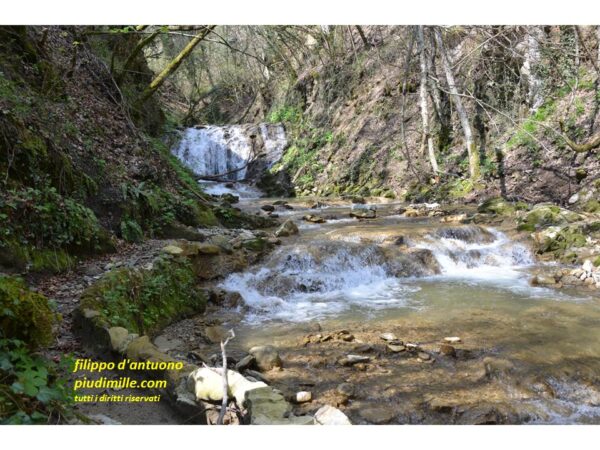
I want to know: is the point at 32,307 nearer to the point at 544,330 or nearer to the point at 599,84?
the point at 544,330

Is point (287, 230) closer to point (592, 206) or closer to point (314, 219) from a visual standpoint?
point (314, 219)

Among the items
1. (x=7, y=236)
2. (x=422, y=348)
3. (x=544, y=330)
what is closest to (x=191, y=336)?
(x=7, y=236)

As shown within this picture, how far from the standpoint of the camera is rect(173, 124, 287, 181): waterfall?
2034 centimetres

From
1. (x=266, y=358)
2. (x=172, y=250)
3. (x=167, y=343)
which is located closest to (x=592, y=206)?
(x=266, y=358)

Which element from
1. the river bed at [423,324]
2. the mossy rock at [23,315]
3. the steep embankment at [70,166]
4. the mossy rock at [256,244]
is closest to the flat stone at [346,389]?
the river bed at [423,324]

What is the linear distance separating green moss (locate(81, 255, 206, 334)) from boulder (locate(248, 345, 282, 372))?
53.0 inches

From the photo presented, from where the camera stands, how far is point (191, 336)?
521cm

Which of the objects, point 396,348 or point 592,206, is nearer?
point 396,348

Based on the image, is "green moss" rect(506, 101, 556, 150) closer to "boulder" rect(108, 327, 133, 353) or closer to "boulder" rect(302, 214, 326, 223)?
"boulder" rect(302, 214, 326, 223)

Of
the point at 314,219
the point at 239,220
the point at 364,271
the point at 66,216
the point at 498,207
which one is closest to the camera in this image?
the point at 66,216

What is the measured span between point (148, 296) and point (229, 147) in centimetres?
1666

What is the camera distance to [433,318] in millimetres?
5633

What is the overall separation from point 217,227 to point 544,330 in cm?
595

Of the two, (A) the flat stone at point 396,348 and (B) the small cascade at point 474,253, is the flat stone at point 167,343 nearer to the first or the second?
(A) the flat stone at point 396,348
